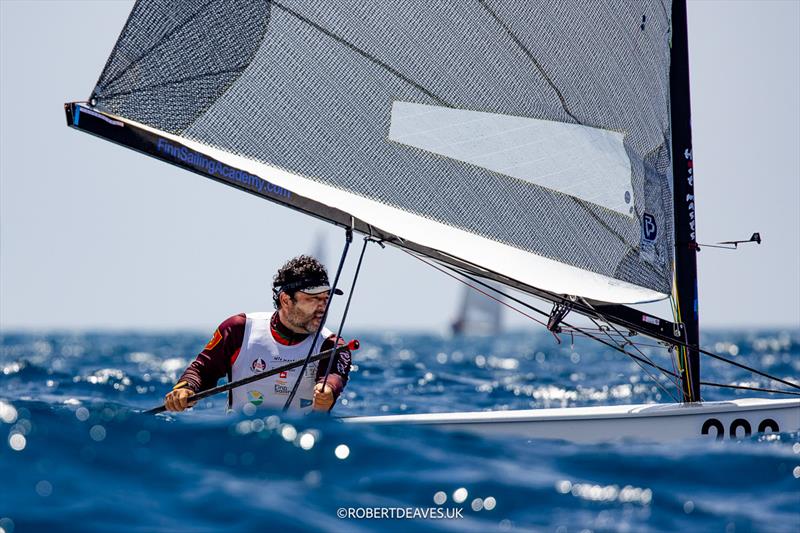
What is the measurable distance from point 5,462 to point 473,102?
9.17 feet

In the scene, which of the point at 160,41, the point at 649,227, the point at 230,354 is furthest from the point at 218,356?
the point at 649,227

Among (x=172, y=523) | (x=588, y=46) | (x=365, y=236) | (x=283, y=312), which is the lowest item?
(x=172, y=523)

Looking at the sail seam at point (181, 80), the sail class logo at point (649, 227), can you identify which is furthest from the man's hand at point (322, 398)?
the sail class logo at point (649, 227)

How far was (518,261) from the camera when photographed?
5070mm

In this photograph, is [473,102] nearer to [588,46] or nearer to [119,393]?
[588,46]

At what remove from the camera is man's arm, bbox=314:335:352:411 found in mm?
4422

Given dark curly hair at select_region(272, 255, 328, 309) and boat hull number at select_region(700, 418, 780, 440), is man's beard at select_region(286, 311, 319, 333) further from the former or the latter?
boat hull number at select_region(700, 418, 780, 440)

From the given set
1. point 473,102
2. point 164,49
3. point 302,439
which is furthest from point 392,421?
point 164,49

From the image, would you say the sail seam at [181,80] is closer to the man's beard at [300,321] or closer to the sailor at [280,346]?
the sailor at [280,346]

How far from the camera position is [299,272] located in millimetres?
4801

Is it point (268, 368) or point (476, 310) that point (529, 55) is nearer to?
point (268, 368)

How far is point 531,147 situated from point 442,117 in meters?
0.56

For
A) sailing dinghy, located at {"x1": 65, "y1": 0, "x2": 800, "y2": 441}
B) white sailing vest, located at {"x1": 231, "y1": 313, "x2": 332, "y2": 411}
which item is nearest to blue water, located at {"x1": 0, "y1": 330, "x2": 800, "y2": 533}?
white sailing vest, located at {"x1": 231, "y1": 313, "x2": 332, "y2": 411}

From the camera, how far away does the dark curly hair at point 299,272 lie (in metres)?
4.80
